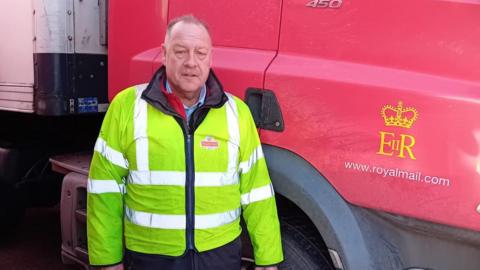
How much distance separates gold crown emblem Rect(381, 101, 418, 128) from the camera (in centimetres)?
191

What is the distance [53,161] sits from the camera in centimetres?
308

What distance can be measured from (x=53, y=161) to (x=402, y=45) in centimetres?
210

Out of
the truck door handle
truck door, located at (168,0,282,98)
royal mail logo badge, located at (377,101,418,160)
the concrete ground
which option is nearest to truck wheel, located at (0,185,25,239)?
the concrete ground

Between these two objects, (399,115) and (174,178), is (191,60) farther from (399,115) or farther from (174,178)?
(399,115)

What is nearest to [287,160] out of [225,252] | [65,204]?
[225,252]

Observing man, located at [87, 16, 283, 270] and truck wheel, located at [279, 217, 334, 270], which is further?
truck wheel, located at [279, 217, 334, 270]

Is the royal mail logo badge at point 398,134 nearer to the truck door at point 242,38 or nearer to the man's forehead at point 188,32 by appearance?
the truck door at point 242,38

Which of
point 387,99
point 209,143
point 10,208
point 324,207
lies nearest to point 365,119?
point 387,99

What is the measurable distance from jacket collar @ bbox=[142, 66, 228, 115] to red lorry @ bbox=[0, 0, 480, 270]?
0.22 meters

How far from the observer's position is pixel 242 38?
90.3 inches

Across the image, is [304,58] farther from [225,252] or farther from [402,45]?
[225,252]

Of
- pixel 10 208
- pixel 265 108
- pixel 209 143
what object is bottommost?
pixel 10 208

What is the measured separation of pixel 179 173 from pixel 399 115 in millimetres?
838

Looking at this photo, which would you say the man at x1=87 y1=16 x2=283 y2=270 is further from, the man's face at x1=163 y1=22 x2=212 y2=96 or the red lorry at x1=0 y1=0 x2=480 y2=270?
the red lorry at x1=0 y1=0 x2=480 y2=270
